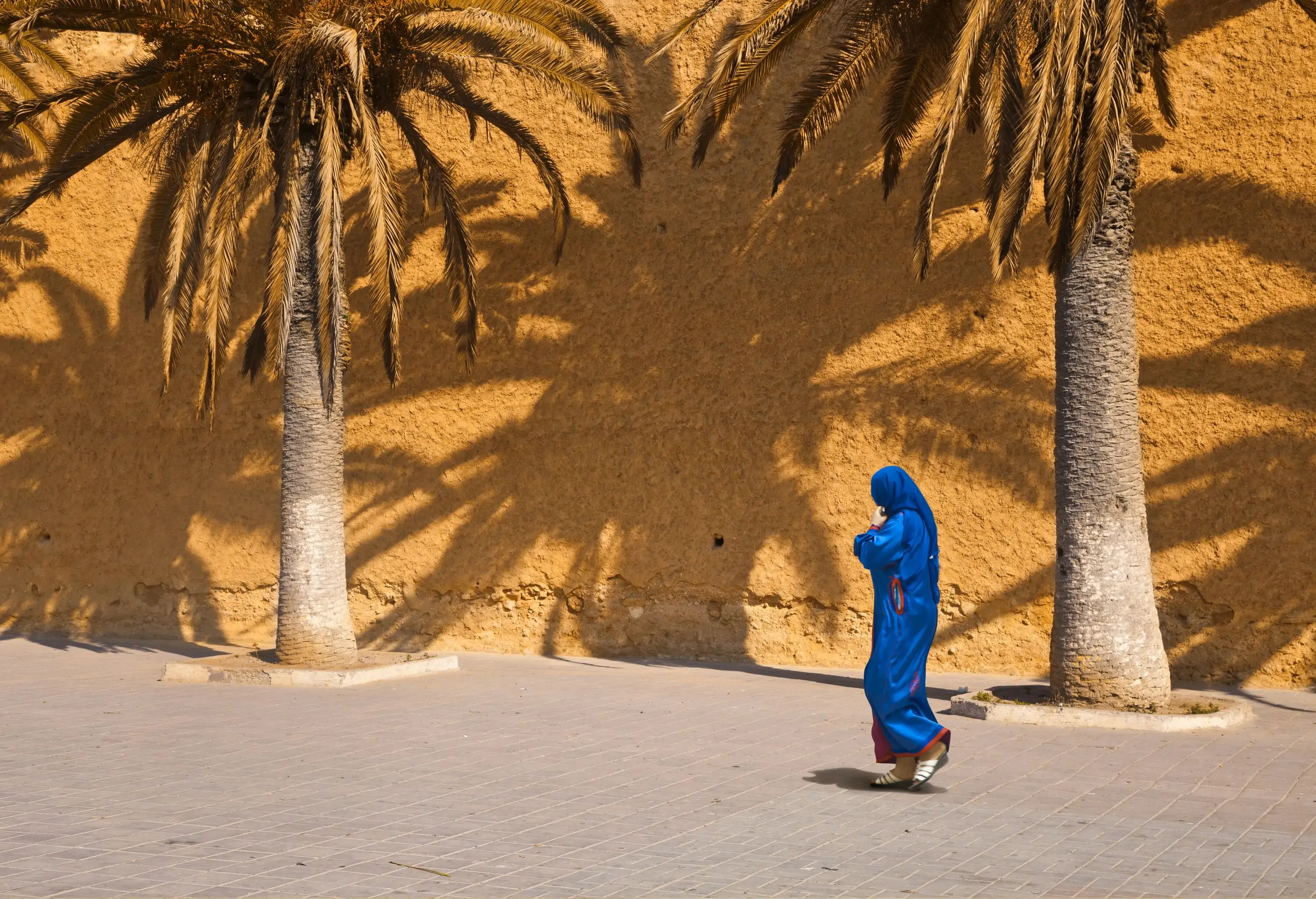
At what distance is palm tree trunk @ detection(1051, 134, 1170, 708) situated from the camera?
311 inches

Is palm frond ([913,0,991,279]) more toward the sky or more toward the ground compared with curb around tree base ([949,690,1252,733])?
more toward the sky

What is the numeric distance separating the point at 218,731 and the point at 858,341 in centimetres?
574

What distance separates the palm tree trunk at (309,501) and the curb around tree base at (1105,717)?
4.68 meters

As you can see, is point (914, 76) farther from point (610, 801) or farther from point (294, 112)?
point (610, 801)

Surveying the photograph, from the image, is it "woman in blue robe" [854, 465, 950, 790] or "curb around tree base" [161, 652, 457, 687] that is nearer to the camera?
"woman in blue robe" [854, 465, 950, 790]

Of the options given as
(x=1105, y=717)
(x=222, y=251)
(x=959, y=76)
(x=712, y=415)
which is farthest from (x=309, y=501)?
(x=1105, y=717)

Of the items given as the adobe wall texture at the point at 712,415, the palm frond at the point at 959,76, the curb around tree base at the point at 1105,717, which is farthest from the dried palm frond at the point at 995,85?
the curb around tree base at the point at 1105,717

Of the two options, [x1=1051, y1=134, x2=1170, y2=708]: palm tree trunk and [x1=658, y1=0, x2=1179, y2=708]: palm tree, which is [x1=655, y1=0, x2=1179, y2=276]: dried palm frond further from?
[x1=1051, y1=134, x2=1170, y2=708]: palm tree trunk

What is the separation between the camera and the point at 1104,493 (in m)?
7.98

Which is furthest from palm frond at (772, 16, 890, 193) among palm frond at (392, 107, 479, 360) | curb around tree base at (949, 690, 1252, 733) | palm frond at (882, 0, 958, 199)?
curb around tree base at (949, 690, 1252, 733)

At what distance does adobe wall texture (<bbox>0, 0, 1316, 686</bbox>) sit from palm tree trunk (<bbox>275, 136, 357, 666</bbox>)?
2.08 meters

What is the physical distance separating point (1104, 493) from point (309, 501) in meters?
5.72

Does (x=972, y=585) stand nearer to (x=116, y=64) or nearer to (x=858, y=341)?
(x=858, y=341)

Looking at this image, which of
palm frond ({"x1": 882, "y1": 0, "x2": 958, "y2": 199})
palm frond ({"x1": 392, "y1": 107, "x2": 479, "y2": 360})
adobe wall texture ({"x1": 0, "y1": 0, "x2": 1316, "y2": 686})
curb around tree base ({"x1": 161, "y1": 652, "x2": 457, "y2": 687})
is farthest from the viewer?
palm frond ({"x1": 392, "y1": 107, "x2": 479, "y2": 360})
